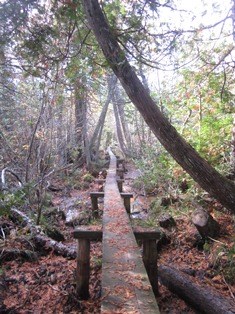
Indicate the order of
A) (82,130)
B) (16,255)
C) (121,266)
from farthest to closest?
(82,130) < (16,255) < (121,266)

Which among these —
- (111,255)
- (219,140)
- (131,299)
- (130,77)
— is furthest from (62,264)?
(219,140)

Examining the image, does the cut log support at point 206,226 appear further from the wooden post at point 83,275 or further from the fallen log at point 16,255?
the fallen log at point 16,255

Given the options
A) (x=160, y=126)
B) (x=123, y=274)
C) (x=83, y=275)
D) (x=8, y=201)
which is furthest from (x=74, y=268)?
(x=160, y=126)

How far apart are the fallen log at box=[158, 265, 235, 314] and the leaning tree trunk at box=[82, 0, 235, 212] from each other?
1.58m

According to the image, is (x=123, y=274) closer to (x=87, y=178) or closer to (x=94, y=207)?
(x=94, y=207)

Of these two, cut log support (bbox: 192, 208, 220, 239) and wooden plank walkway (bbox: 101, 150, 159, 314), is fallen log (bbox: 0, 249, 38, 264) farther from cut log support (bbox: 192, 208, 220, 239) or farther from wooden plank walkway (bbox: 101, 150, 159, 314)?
cut log support (bbox: 192, 208, 220, 239)

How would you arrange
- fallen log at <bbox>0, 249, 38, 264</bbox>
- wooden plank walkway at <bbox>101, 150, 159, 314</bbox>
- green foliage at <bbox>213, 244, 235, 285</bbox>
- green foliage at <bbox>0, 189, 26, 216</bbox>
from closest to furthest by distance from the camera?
wooden plank walkway at <bbox>101, 150, 159, 314</bbox> < green foliage at <bbox>0, 189, 26, 216</bbox> < green foliage at <bbox>213, 244, 235, 285</bbox> < fallen log at <bbox>0, 249, 38, 264</bbox>

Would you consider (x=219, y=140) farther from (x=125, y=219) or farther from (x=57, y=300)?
(x=57, y=300)

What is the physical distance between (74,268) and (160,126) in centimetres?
287

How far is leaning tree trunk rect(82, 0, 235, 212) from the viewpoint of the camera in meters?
4.80

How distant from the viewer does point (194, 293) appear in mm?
3734

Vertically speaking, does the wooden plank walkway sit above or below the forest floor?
above

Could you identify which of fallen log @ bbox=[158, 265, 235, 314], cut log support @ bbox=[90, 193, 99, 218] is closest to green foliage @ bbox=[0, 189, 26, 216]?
fallen log @ bbox=[158, 265, 235, 314]

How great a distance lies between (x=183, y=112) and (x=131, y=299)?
7888 mm
